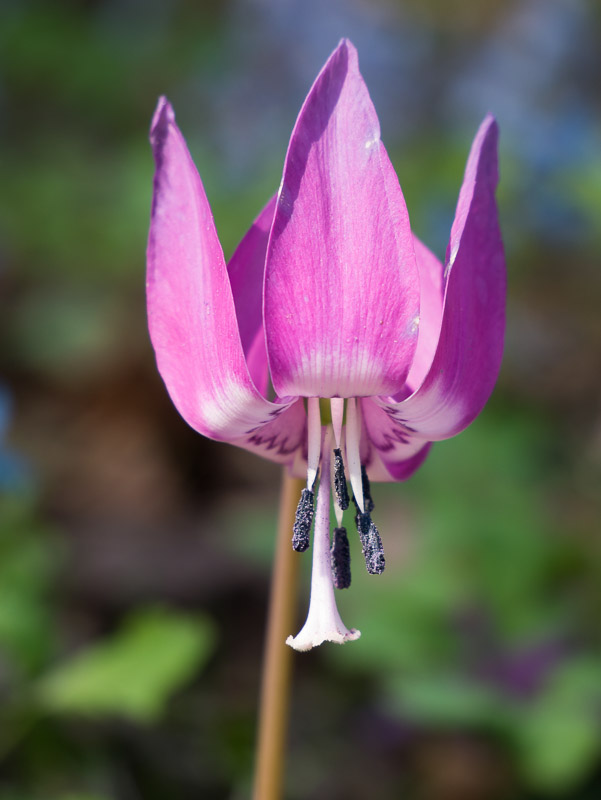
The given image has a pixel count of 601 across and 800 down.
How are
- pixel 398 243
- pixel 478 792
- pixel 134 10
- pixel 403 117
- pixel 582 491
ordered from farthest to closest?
pixel 134 10
pixel 403 117
pixel 582 491
pixel 478 792
pixel 398 243

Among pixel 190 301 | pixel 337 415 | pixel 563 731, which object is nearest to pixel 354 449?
pixel 337 415

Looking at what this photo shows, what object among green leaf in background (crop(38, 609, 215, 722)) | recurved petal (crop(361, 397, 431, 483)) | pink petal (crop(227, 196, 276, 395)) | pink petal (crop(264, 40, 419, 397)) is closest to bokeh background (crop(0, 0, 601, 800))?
green leaf in background (crop(38, 609, 215, 722))

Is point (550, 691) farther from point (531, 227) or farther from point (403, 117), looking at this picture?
point (403, 117)

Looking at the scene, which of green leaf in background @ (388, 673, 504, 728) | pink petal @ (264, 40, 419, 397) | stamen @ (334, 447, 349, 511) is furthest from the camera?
green leaf in background @ (388, 673, 504, 728)

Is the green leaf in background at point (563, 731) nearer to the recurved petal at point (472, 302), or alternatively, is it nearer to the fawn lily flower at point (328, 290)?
the fawn lily flower at point (328, 290)

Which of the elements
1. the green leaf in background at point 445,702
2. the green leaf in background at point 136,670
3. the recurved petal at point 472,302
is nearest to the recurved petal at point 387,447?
the recurved petal at point 472,302

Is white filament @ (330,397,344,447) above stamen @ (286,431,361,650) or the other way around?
above

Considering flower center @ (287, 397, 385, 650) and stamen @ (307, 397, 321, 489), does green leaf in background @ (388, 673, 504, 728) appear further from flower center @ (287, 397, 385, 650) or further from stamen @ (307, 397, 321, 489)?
stamen @ (307, 397, 321, 489)

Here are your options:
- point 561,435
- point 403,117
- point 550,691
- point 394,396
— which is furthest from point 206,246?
point 403,117
